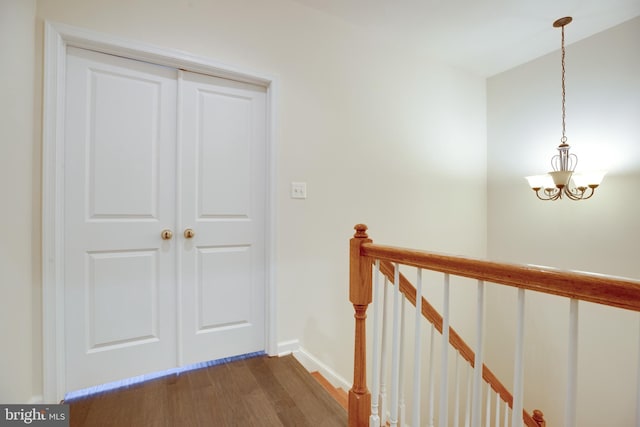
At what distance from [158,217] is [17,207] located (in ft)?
1.94

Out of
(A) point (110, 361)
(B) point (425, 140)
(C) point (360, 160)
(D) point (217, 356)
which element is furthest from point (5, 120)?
(B) point (425, 140)

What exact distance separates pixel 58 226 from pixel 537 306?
12.5ft

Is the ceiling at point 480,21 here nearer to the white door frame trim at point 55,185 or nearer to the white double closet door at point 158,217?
the white double closet door at point 158,217

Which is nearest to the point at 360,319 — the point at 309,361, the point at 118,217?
the point at 309,361

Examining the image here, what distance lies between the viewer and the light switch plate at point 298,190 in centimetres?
207

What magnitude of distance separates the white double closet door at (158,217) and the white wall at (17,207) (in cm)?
15

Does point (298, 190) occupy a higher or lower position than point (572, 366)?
higher

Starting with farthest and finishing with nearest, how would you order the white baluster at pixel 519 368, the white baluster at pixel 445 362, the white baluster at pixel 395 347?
the white baluster at pixel 395 347, the white baluster at pixel 445 362, the white baluster at pixel 519 368

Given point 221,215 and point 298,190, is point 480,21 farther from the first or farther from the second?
point 221,215

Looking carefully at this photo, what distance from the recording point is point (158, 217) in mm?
1752

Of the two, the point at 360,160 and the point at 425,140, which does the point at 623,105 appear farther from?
the point at 360,160

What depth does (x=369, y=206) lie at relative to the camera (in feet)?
8.04

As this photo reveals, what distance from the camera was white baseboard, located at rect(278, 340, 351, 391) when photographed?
201 centimetres

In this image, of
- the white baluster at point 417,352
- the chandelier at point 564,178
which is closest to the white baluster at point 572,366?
the white baluster at point 417,352
